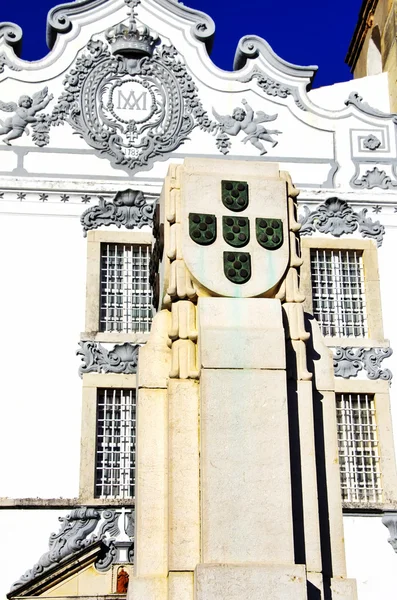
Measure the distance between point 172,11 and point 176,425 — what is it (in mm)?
11272

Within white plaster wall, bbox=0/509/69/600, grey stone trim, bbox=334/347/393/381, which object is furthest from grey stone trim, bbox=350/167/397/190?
white plaster wall, bbox=0/509/69/600

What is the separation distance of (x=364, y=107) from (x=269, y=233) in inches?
385

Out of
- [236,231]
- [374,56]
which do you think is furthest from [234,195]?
[374,56]

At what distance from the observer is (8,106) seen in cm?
1758

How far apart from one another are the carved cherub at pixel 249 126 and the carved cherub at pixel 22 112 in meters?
2.52

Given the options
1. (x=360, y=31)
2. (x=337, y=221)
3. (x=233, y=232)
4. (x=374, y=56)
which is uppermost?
(x=360, y=31)

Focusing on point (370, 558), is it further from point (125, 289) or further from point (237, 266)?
point (237, 266)

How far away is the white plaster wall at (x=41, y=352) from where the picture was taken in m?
15.5

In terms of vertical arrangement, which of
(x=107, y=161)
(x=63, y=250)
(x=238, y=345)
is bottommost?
(x=238, y=345)

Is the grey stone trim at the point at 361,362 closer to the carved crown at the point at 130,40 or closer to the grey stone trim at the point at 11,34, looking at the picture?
the carved crown at the point at 130,40

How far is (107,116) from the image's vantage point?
57.8 feet

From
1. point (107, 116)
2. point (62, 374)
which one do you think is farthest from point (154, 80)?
point (62, 374)

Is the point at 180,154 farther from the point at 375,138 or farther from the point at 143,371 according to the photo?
the point at 143,371

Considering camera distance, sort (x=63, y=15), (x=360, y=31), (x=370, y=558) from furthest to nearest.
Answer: (x=360, y=31)
(x=63, y=15)
(x=370, y=558)
